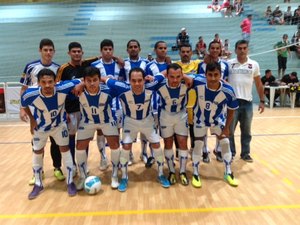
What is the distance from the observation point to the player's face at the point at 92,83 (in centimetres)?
389

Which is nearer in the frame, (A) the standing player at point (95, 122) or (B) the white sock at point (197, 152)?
(A) the standing player at point (95, 122)

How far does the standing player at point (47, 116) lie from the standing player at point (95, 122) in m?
0.16

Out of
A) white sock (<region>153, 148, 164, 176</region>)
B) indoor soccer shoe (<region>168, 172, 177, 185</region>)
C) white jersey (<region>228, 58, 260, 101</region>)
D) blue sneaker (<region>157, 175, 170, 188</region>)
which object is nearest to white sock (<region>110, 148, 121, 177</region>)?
white sock (<region>153, 148, 164, 176</region>)

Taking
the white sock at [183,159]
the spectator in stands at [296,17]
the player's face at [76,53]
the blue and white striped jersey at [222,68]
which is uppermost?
the spectator in stands at [296,17]

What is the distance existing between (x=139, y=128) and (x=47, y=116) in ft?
3.67

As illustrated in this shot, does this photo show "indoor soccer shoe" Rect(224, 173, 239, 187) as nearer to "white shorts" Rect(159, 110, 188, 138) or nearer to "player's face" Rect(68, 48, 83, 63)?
"white shorts" Rect(159, 110, 188, 138)

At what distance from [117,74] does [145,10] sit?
15741 millimetres

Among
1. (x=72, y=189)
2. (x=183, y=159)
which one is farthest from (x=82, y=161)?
(x=183, y=159)

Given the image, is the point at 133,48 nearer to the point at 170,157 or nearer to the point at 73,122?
the point at 73,122

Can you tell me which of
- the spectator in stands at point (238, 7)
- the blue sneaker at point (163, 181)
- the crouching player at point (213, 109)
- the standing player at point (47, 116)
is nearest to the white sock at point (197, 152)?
the crouching player at point (213, 109)

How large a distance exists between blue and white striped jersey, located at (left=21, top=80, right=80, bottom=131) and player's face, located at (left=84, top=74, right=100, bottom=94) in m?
0.17

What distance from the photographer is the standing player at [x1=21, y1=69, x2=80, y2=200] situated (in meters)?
3.91

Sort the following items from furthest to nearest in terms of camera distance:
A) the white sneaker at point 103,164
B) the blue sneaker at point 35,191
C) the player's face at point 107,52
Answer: the white sneaker at point 103,164 → the player's face at point 107,52 → the blue sneaker at point 35,191

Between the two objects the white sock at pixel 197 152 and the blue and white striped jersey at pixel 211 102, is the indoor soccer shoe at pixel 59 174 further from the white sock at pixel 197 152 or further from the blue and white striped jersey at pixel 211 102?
the blue and white striped jersey at pixel 211 102
